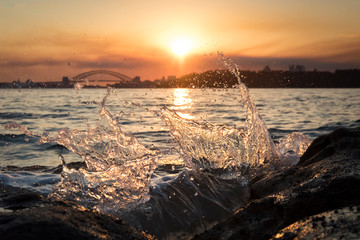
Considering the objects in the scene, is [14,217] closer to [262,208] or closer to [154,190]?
[262,208]

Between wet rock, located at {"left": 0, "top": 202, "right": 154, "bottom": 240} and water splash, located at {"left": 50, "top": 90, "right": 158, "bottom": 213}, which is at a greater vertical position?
wet rock, located at {"left": 0, "top": 202, "right": 154, "bottom": 240}

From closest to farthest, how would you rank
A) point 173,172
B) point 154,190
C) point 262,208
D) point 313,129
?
point 262,208, point 154,190, point 173,172, point 313,129

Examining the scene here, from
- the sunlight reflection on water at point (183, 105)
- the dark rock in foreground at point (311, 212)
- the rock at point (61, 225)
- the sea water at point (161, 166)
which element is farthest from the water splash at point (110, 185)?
the sunlight reflection on water at point (183, 105)

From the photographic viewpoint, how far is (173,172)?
16.3 ft

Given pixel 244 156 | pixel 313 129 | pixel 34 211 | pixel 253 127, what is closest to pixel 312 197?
pixel 34 211

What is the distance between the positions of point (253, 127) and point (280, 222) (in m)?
3.26

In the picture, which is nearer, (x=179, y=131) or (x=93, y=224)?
(x=93, y=224)

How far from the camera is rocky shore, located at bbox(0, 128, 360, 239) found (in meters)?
1.80

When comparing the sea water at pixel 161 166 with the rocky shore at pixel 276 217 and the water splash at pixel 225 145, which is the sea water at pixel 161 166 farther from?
the rocky shore at pixel 276 217

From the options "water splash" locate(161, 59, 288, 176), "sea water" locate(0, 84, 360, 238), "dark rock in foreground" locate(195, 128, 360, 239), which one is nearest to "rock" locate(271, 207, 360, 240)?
"dark rock in foreground" locate(195, 128, 360, 239)

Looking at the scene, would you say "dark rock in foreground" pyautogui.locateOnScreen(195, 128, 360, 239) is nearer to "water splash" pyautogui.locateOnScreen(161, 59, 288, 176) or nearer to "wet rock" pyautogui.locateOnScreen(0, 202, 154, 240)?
"wet rock" pyautogui.locateOnScreen(0, 202, 154, 240)

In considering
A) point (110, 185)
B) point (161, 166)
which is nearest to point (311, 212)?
point (110, 185)

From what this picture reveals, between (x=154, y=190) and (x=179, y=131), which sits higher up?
(x=179, y=131)

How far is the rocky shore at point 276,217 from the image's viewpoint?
5.90 ft
